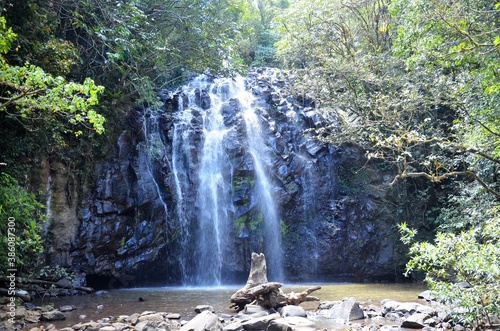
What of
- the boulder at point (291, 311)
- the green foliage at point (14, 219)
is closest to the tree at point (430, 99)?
the boulder at point (291, 311)

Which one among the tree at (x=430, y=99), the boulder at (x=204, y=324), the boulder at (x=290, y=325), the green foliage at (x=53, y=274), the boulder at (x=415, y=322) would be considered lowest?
the boulder at (x=415, y=322)

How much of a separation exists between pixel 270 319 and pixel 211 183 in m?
9.17

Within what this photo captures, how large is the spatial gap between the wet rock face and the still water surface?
6.56ft

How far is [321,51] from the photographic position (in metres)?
16.3

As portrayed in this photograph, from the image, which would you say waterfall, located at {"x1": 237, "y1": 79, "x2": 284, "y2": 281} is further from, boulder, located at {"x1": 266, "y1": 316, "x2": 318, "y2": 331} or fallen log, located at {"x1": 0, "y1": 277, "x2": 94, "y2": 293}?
boulder, located at {"x1": 266, "y1": 316, "x2": 318, "y2": 331}

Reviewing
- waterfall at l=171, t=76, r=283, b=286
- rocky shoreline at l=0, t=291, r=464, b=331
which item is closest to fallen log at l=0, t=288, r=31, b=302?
rocky shoreline at l=0, t=291, r=464, b=331

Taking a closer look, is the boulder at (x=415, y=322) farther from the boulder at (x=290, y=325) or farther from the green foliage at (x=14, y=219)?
the green foliage at (x=14, y=219)

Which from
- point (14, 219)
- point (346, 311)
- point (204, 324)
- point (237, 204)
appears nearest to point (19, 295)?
point (14, 219)

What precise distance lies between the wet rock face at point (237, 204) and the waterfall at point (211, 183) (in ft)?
0.28

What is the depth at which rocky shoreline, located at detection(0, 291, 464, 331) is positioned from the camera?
20.7ft

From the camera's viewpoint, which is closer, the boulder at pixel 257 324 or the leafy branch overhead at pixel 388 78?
the boulder at pixel 257 324

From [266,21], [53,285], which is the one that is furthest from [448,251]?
[266,21]

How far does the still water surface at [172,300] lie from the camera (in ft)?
27.4

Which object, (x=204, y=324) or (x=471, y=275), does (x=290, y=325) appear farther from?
(x=471, y=275)
